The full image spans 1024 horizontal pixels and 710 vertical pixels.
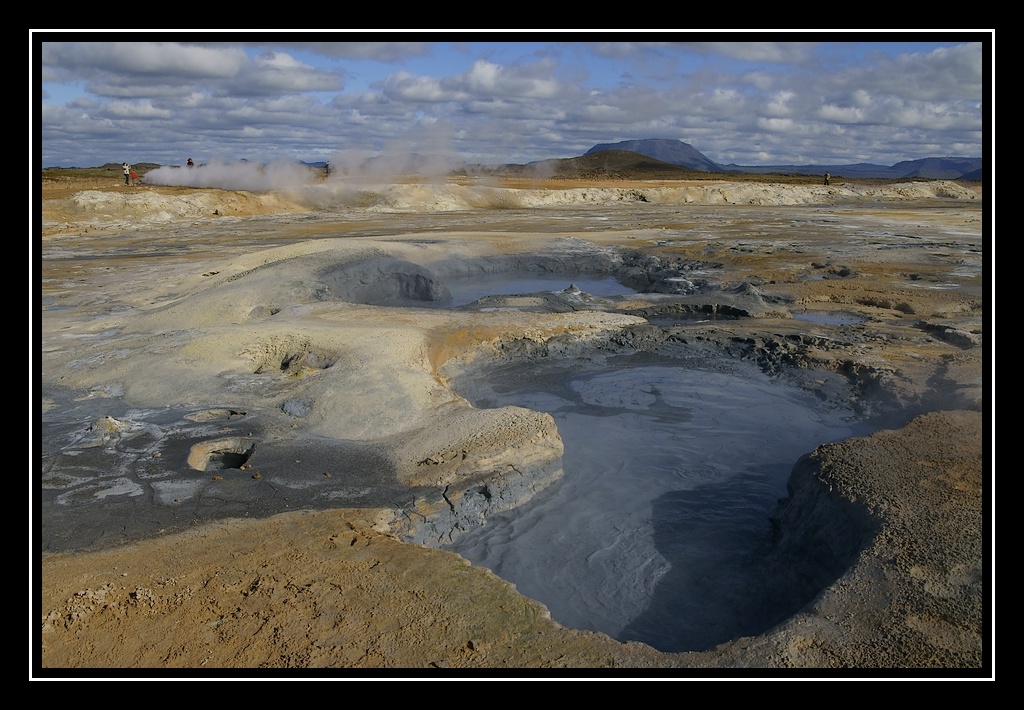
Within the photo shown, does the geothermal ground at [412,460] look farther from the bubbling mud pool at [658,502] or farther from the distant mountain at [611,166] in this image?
the distant mountain at [611,166]

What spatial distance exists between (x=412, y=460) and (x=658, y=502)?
5.89ft

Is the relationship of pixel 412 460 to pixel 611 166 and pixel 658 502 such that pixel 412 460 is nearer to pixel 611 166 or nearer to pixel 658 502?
pixel 658 502

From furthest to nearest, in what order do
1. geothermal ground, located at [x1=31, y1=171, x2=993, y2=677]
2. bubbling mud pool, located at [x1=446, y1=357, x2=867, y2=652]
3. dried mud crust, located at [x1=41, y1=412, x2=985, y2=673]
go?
bubbling mud pool, located at [x1=446, y1=357, x2=867, y2=652]
geothermal ground, located at [x1=31, y1=171, x2=993, y2=677]
dried mud crust, located at [x1=41, y1=412, x2=985, y2=673]

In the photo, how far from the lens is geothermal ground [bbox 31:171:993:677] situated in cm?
319

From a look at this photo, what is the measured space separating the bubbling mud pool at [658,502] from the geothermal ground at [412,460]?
19 centimetres

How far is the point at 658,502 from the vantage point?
5.24 meters

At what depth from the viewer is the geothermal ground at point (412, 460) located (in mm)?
3193

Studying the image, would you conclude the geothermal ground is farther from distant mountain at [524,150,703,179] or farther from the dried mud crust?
distant mountain at [524,150,703,179]

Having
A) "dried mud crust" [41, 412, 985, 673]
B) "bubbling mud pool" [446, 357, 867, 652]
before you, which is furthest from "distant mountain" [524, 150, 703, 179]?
"dried mud crust" [41, 412, 985, 673]

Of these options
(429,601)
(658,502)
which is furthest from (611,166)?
(429,601)

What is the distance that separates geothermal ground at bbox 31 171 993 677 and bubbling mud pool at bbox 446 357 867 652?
0.19 meters

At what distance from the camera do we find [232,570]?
379 cm

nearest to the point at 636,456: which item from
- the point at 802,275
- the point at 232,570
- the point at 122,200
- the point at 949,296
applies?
the point at 232,570

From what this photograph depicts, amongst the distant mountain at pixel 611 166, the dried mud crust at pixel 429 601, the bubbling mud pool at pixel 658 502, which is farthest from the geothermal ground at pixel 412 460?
the distant mountain at pixel 611 166
